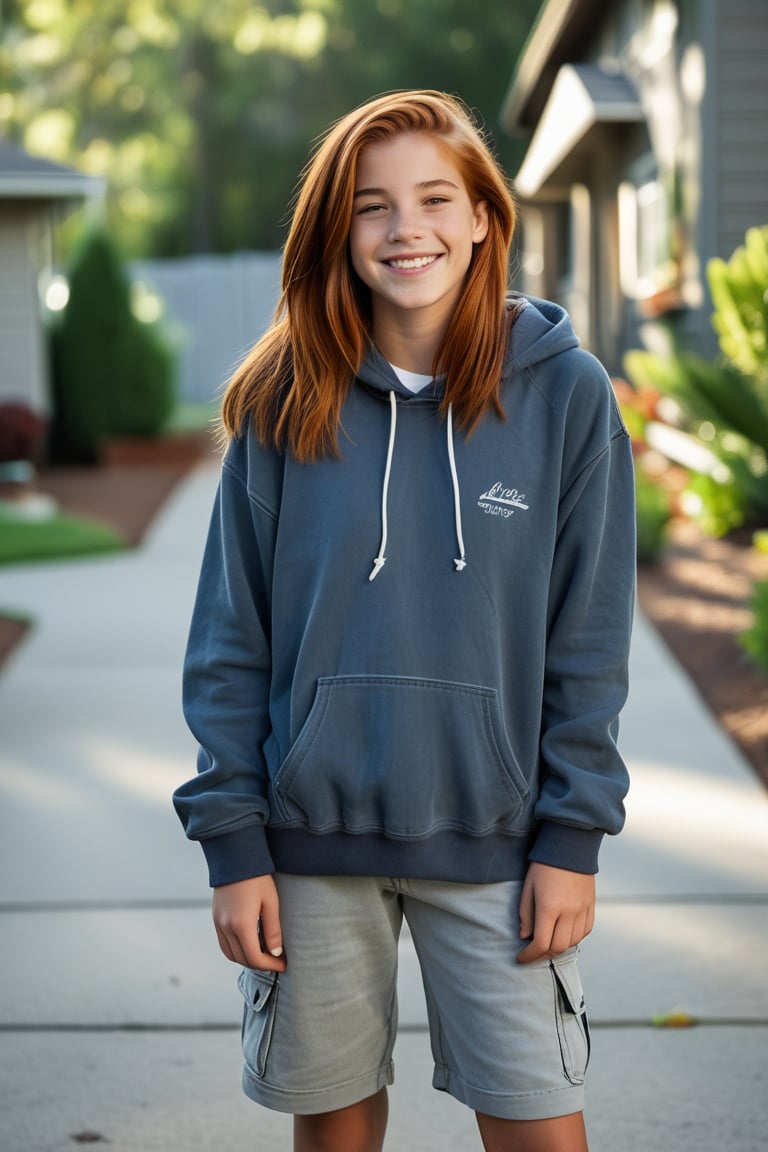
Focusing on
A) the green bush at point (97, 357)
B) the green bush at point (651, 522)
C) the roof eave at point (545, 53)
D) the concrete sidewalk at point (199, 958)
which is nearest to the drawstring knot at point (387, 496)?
the concrete sidewalk at point (199, 958)

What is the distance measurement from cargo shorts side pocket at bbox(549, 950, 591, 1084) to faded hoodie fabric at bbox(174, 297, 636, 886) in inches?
5.4

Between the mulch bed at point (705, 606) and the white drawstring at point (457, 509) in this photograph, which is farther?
the mulch bed at point (705, 606)

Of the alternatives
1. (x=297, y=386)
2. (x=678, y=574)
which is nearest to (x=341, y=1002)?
(x=297, y=386)

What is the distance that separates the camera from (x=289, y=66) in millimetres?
40906

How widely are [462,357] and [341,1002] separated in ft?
2.84

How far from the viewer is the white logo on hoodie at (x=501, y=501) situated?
1.89 metres

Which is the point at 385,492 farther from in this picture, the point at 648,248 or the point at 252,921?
the point at 648,248

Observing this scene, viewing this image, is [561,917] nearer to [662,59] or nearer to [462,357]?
[462,357]

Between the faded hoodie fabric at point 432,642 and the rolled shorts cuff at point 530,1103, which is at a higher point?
the faded hoodie fabric at point 432,642

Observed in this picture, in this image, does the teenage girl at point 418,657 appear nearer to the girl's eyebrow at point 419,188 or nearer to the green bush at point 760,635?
the girl's eyebrow at point 419,188

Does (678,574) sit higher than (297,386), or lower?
lower

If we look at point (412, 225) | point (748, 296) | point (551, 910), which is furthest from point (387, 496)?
point (748, 296)

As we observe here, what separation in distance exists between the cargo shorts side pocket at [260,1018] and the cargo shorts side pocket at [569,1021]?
1.23 ft

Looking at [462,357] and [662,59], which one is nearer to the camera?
[462,357]
